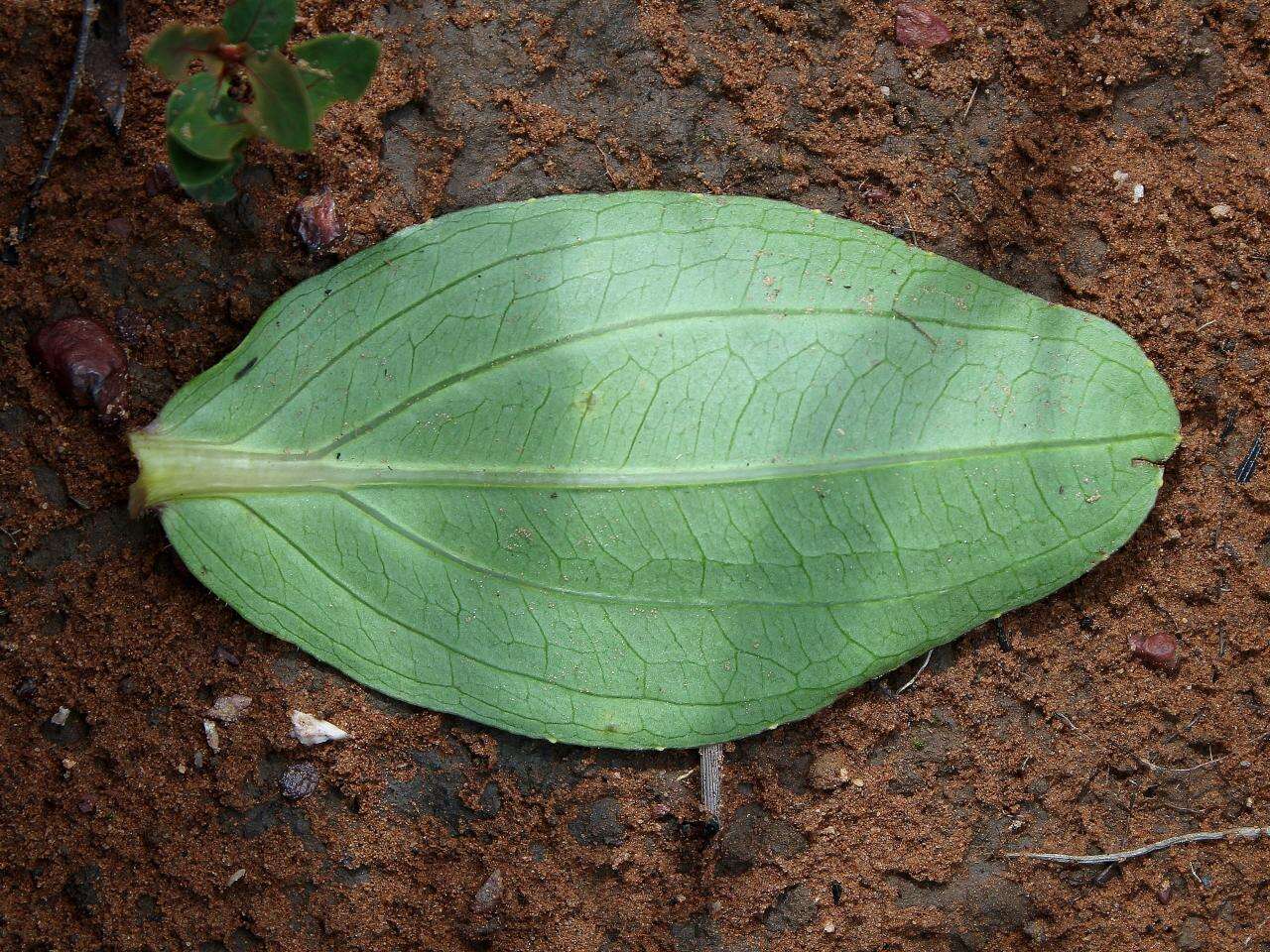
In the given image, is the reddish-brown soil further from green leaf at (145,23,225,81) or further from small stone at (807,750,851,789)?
green leaf at (145,23,225,81)

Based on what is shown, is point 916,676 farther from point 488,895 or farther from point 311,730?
point 311,730

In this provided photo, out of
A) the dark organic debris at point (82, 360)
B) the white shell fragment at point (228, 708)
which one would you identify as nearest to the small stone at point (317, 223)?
the dark organic debris at point (82, 360)

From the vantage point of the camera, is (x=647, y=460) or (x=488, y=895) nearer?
(x=647, y=460)

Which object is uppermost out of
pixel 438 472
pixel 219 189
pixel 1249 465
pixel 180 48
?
Answer: pixel 180 48

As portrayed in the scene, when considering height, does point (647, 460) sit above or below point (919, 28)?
below

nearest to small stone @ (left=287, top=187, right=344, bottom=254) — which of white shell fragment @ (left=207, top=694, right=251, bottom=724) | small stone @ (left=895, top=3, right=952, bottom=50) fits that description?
white shell fragment @ (left=207, top=694, right=251, bottom=724)

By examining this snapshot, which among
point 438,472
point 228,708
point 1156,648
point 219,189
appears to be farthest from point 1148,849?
point 219,189
